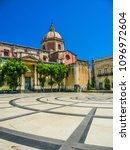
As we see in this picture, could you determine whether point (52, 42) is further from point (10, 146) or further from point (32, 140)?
point (10, 146)

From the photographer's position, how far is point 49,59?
144ft

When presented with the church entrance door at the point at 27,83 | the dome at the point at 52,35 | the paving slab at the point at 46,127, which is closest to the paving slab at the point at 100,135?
the paving slab at the point at 46,127

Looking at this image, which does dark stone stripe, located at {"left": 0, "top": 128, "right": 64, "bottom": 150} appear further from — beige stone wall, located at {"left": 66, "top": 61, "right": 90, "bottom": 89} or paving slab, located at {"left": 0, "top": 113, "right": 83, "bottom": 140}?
beige stone wall, located at {"left": 66, "top": 61, "right": 90, "bottom": 89}

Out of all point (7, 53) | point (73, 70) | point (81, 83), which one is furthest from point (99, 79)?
point (7, 53)

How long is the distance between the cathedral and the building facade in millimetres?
2585

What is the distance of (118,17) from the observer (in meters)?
2.15

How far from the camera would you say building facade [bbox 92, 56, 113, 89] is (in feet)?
150

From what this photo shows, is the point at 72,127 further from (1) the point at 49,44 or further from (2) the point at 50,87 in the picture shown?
(1) the point at 49,44

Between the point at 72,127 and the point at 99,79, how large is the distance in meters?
43.5

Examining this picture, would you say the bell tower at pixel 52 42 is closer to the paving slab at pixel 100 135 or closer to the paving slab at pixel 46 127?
the paving slab at pixel 46 127

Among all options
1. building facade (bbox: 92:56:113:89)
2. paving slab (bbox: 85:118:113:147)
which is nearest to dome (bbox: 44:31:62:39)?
building facade (bbox: 92:56:113:89)

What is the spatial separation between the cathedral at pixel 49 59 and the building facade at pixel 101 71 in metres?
2.58

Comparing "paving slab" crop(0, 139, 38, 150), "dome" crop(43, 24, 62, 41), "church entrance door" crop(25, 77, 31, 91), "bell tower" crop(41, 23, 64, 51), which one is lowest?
"paving slab" crop(0, 139, 38, 150)

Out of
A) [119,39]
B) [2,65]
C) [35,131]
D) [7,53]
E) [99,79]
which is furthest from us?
[99,79]
